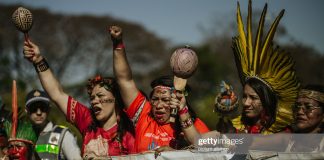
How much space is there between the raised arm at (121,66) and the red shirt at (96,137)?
1.60 feet

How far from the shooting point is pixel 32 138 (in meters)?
6.85

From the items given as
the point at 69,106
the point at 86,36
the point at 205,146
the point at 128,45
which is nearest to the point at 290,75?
the point at 205,146

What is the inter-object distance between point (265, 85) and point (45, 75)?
2.21 meters

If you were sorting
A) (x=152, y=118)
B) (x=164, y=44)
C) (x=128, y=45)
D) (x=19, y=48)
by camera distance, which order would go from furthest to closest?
(x=164, y=44) < (x=128, y=45) < (x=19, y=48) < (x=152, y=118)

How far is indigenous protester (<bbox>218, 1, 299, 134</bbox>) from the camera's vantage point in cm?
548

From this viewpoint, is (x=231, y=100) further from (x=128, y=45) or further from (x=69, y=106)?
(x=128, y=45)

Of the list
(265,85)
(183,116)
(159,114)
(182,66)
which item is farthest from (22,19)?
(265,85)

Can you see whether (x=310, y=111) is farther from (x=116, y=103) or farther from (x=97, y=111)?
(x=97, y=111)

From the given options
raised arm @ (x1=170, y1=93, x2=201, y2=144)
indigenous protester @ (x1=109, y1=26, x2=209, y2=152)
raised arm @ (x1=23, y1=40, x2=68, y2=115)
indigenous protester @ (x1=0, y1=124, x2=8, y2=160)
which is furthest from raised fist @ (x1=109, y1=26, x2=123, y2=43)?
indigenous protester @ (x1=0, y1=124, x2=8, y2=160)

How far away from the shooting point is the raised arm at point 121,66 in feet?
17.5

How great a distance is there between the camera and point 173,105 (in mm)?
5090

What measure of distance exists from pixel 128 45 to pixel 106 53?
4.27 meters

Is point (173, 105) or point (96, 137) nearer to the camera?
point (173, 105)

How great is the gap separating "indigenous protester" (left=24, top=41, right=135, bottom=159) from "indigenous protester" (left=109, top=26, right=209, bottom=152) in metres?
0.24
